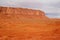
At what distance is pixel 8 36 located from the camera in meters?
0.81

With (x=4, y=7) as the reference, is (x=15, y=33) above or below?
below

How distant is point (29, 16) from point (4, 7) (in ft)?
0.67

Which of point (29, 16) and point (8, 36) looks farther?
point (29, 16)

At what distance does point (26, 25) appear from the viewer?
88 centimetres

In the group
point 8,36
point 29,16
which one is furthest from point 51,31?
point 8,36

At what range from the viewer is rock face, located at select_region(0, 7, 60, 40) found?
32.6 inches

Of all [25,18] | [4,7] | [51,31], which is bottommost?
[51,31]

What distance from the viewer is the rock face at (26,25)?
0.83 m

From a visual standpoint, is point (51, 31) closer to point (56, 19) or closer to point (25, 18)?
point (56, 19)

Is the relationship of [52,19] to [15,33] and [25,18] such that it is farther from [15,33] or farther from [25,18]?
[15,33]

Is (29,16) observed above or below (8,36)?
above

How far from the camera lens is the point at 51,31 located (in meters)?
0.92

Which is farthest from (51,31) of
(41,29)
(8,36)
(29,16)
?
(8,36)

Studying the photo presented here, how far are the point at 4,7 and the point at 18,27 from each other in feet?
0.62
